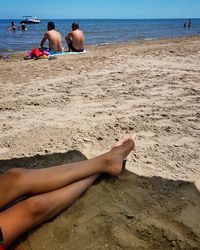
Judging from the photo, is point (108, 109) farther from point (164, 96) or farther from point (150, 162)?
point (150, 162)

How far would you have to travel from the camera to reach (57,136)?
3111mm

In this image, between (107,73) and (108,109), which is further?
(107,73)

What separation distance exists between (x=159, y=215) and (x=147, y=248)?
30cm

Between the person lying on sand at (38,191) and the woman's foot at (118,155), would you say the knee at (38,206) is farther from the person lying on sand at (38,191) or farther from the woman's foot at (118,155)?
the woman's foot at (118,155)

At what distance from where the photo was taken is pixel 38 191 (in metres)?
1.90

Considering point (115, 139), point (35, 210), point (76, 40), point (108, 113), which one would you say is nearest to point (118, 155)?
point (115, 139)

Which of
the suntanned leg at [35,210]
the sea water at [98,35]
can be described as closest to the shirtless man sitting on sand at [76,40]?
the sea water at [98,35]

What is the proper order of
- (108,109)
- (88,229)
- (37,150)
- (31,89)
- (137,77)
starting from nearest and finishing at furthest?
(88,229) → (37,150) → (108,109) → (31,89) → (137,77)

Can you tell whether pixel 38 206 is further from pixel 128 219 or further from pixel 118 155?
pixel 118 155

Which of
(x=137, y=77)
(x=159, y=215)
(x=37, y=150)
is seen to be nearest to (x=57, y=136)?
(x=37, y=150)

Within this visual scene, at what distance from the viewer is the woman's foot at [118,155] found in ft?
7.61

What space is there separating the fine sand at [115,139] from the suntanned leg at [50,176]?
0.50 feet

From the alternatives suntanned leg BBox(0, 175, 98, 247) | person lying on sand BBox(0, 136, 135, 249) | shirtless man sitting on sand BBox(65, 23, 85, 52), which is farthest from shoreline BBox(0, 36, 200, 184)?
shirtless man sitting on sand BBox(65, 23, 85, 52)

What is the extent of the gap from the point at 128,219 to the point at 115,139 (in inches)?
47.3
